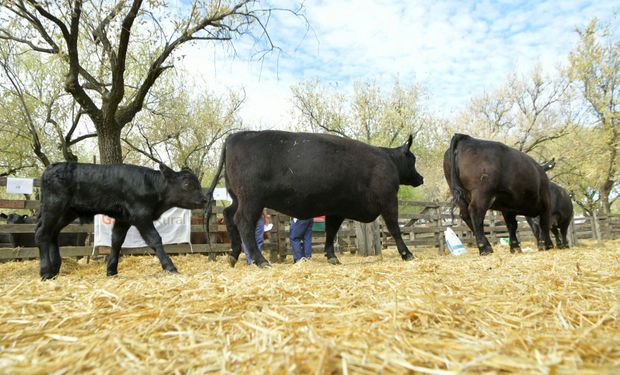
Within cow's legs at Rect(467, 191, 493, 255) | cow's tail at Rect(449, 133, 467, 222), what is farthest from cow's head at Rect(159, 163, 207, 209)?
cow's legs at Rect(467, 191, 493, 255)

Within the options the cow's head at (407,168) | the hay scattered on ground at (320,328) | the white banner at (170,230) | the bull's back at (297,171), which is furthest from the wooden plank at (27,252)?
the cow's head at (407,168)

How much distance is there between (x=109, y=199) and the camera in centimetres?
521

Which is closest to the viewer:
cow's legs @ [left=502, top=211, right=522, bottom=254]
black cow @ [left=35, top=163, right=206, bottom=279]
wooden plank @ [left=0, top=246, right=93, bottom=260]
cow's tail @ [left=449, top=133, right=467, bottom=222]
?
black cow @ [left=35, top=163, right=206, bottom=279]

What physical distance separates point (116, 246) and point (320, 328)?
4.73 metres

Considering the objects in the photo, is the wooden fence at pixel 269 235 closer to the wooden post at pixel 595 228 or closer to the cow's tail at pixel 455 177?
the cow's tail at pixel 455 177

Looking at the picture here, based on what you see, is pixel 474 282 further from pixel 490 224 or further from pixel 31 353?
pixel 490 224

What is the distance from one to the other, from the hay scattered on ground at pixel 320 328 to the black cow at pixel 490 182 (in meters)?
3.85

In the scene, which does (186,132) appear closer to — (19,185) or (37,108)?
(37,108)

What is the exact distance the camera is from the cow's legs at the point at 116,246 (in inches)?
217

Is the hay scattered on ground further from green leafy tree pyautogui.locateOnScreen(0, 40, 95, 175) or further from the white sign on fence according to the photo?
green leafy tree pyautogui.locateOnScreen(0, 40, 95, 175)

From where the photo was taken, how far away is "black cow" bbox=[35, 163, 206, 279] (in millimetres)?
4848

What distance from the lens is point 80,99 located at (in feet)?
30.9

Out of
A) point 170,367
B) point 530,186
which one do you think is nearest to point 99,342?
point 170,367

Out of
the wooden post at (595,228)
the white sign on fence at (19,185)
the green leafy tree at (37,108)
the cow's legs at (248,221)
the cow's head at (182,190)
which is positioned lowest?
the wooden post at (595,228)
